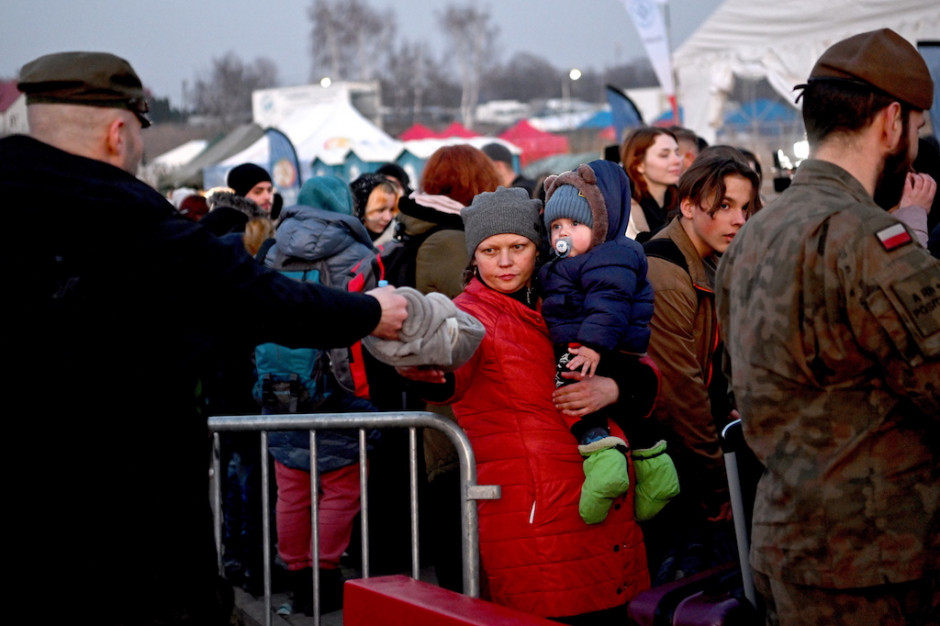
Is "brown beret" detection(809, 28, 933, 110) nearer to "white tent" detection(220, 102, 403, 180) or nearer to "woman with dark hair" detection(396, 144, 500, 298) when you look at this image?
"woman with dark hair" detection(396, 144, 500, 298)

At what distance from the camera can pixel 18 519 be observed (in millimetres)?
2133

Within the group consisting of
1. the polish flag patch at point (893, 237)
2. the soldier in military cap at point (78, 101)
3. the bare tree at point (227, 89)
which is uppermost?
the bare tree at point (227, 89)

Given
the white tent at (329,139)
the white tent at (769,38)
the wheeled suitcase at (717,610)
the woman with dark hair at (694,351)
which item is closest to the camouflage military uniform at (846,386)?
the wheeled suitcase at (717,610)

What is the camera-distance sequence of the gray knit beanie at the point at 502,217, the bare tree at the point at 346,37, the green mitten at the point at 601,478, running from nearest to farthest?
the green mitten at the point at 601,478, the gray knit beanie at the point at 502,217, the bare tree at the point at 346,37

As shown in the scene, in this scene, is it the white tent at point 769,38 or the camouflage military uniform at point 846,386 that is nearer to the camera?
the camouflage military uniform at point 846,386

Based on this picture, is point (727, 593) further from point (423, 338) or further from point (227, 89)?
point (227, 89)

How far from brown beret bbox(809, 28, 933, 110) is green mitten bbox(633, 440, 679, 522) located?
4.79ft

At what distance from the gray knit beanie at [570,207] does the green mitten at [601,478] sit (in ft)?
2.45

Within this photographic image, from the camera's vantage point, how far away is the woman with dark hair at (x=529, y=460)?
3.21 m

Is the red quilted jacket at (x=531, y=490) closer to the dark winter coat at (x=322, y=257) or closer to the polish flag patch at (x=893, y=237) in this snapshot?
the polish flag patch at (x=893, y=237)

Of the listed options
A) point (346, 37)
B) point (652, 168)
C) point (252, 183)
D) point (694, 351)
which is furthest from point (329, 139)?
point (346, 37)

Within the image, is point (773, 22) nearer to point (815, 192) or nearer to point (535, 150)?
point (815, 192)

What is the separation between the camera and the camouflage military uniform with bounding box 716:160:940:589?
86.0 inches

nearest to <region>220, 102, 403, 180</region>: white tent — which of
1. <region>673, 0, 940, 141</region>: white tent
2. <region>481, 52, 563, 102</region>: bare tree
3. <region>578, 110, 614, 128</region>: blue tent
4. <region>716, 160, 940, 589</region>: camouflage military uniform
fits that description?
<region>673, 0, 940, 141</region>: white tent
